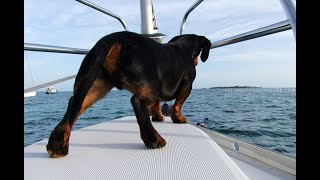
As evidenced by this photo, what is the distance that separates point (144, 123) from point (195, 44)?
1.00 metres

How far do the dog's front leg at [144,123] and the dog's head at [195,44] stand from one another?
82 centimetres

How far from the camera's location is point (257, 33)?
206cm

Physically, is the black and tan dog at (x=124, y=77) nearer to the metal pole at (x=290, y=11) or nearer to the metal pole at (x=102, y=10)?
the metal pole at (x=290, y=11)

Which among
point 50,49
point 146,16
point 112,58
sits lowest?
point 112,58

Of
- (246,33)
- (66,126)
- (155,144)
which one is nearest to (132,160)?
(155,144)

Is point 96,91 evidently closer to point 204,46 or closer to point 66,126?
point 66,126

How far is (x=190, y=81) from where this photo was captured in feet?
6.68

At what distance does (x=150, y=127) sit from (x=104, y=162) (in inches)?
11.7

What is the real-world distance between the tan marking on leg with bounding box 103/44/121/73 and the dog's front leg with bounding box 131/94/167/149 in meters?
0.19

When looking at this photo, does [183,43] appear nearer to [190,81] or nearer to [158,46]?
[190,81]

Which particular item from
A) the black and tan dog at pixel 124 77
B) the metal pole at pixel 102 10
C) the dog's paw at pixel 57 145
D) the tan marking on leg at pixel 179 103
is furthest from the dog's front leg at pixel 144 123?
the metal pole at pixel 102 10

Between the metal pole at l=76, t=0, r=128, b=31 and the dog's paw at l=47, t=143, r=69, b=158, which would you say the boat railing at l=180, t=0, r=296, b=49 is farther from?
the dog's paw at l=47, t=143, r=69, b=158
